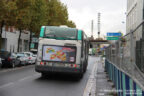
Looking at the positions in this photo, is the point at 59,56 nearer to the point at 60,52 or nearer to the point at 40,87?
the point at 60,52

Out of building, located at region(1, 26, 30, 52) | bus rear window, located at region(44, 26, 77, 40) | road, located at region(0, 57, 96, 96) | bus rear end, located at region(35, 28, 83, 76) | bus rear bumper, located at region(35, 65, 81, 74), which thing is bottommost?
road, located at region(0, 57, 96, 96)

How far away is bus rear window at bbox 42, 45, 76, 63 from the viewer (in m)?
14.7

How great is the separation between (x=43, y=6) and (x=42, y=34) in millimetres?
24871

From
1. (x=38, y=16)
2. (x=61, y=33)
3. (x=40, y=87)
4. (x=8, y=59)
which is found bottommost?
(x=40, y=87)

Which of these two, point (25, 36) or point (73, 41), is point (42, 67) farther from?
point (25, 36)

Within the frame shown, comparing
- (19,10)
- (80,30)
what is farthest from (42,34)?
(19,10)

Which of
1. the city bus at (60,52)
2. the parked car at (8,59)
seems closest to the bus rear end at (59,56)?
the city bus at (60,52)

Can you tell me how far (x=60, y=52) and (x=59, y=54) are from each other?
4.8 inches

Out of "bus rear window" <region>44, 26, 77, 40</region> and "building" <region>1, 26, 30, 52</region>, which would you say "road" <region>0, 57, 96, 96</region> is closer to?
"bus rear window" <region>44, 26, 77, 40</region>

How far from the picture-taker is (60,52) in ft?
48.6

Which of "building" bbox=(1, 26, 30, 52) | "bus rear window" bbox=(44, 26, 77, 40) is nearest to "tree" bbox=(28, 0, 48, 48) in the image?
"building" bbox=(1, 26, 30, 52)

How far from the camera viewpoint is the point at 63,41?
14859 millimetres

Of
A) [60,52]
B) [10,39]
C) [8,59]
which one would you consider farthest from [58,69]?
[10,39]

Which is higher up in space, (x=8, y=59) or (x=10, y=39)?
(x=10, y=39)
